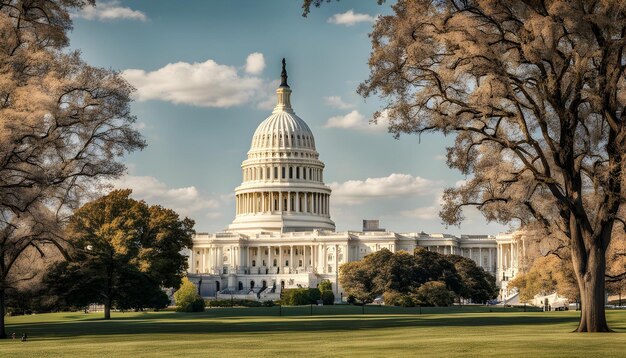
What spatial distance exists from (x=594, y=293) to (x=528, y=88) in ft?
32.4

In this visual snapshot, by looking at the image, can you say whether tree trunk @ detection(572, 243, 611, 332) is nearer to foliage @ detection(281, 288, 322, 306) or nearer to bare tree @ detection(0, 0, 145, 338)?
bare tree @ detection(0, 0, 145, 338)

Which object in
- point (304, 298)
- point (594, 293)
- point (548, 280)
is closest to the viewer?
point (594, 293)

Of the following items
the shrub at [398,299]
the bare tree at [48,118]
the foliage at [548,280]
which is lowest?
the shrub at [398,299]

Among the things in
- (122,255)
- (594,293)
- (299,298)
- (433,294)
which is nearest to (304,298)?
(299,298)

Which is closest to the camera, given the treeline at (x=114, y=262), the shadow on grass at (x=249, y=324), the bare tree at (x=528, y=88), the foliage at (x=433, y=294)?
the bare tree at (x=528, y=88)

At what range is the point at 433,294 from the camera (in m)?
133

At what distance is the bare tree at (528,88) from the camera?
45.7 meters

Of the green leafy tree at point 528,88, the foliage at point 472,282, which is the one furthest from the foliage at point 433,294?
the green leafy tree at point 528,88

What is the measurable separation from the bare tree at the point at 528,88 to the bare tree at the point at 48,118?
513 inches

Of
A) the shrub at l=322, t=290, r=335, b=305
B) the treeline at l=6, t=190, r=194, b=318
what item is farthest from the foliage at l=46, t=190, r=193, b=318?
the shrub at l=322, t=290, r=335, b=305

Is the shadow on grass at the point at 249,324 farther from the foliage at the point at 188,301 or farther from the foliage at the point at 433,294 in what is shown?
the foliage at the point at 433,294

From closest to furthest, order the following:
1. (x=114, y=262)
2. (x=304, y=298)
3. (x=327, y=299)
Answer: (x=114, y=262)
(x=304, y=298)
(x=327, y=299)

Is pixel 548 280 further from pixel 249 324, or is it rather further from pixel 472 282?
pixel 249 324

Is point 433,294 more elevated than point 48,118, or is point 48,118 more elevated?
point 48,118
